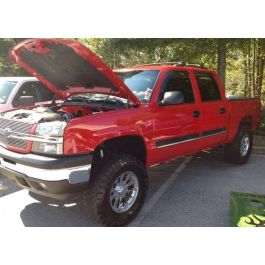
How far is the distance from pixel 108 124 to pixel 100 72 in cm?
63

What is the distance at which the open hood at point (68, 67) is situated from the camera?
147 inches

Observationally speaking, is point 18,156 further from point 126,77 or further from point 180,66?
point 180,66

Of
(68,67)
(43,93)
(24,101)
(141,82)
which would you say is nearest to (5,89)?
(24,101)

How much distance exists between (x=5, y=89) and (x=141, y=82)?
340 cm

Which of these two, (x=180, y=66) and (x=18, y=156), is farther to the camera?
(x=180, y=66)

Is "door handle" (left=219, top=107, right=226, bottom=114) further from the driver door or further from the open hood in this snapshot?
the open hood

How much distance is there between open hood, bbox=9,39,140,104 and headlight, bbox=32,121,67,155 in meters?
0.82

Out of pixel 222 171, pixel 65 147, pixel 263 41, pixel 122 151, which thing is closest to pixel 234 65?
pixel 263 41

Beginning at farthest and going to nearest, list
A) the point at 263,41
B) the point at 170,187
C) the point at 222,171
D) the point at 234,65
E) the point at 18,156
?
the point at 234,65
the point at 263,41
the point at 222,171
the point at 170,187
the point at 18,156

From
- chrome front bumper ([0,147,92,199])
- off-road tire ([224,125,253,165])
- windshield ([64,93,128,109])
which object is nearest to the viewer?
chrome front bumper ([0,147,92,199])

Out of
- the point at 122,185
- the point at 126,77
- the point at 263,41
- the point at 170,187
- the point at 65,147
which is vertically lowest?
the point at 170,187

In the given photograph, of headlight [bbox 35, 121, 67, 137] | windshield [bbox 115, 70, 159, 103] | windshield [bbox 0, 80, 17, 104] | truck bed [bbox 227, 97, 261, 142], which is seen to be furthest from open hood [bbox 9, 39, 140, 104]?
truck bed [bbox 227, 97, 261, 142]

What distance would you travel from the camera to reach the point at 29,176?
3482 millimetres

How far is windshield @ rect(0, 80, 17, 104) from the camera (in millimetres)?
6558
